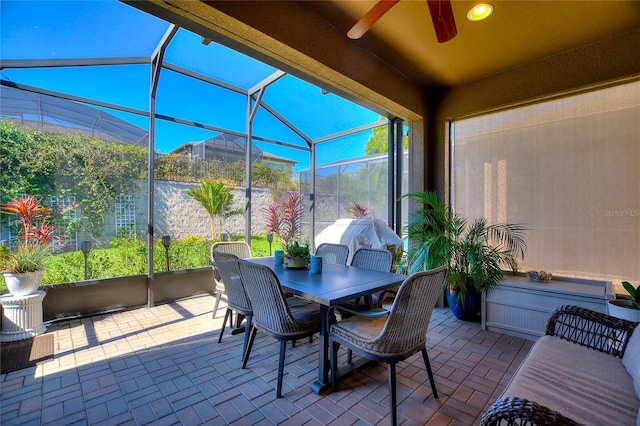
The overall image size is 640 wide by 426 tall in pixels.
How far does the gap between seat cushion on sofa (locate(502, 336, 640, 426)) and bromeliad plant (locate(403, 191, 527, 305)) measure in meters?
1.42

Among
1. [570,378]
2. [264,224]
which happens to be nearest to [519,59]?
[570,378]

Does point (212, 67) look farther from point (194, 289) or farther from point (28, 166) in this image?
point (194, 289)

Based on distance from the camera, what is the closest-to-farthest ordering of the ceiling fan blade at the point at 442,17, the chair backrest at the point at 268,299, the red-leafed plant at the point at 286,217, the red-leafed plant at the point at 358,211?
the ceiling fan blade at the point at 442,17 < the chair backrest at the point at 268,299 < the red-leafed plant at the point at 358,211 < the red-leafed plant at the point at 286,217

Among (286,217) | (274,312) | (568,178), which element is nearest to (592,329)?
(568,178)

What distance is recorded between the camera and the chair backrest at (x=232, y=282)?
2.39m

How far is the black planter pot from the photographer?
3.37 meters

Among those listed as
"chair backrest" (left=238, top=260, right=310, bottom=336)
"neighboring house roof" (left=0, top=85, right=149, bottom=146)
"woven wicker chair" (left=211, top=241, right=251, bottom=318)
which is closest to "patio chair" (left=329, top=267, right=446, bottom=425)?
"chair backrest" (left=238, top=260, right=310, bottom=336)

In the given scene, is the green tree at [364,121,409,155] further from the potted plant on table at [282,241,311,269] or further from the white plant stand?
the white plant stand

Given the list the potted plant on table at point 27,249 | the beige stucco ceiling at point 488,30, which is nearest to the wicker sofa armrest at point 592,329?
the beige stucco ceiling at point 488,30

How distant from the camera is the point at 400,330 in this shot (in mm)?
1729

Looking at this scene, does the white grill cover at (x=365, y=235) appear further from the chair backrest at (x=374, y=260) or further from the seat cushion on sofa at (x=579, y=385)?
the seat cushion on sofa at (x=579, y=385)

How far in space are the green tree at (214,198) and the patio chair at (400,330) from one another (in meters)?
3.29

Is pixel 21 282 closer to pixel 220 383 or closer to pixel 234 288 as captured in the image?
pixel 234 288

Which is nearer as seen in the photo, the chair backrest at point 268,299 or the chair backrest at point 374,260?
the chair backrest at point 268,299
